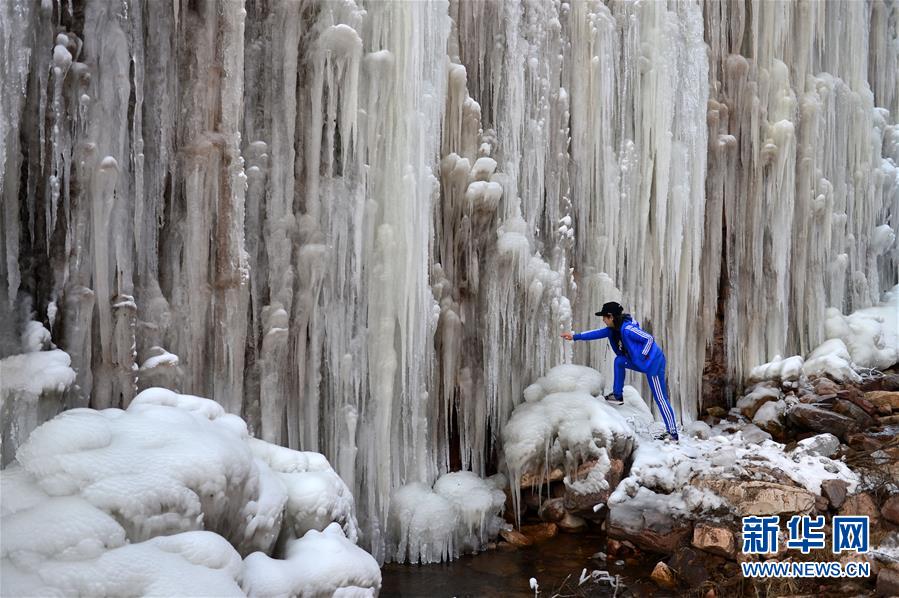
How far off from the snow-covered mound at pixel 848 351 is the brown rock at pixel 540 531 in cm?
422

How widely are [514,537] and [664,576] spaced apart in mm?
1316

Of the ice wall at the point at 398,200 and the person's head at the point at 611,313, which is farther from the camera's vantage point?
the person's head at the point at 611,313

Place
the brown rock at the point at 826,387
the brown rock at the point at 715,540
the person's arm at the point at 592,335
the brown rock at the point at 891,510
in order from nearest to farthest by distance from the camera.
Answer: the brown rock at the point at 715,540
the brown rock at the point at 891,510
the person's arm at the point at 592,335
the brown rock at the point at 826,387

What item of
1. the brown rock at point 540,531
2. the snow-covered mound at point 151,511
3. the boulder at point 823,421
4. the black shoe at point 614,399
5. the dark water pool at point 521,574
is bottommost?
the dark water pool at point 521,574

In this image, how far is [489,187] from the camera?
21.9ft

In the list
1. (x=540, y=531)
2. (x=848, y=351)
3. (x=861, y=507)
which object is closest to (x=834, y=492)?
(x=861, y=507)

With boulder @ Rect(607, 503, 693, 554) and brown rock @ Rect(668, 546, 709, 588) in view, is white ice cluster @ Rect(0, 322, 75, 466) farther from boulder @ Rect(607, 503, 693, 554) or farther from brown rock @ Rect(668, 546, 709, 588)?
brown rock @ Rect(668, 546, 709, 588)


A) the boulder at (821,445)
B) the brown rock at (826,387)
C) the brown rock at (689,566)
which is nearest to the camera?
the brown rock at (689,566)

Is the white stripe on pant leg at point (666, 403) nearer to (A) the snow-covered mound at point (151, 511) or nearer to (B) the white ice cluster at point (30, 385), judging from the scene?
(A) the snow-covered mound at point (151, 511)

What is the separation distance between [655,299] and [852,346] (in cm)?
316

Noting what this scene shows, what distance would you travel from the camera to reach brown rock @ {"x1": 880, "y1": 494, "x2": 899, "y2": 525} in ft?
18.9

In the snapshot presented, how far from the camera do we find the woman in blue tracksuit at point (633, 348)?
23.5 ft

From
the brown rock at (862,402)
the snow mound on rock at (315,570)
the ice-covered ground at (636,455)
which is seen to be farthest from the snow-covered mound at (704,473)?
the snow mound on rock at (315,570)

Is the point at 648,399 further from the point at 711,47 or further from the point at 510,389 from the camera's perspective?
the point at 711,47
